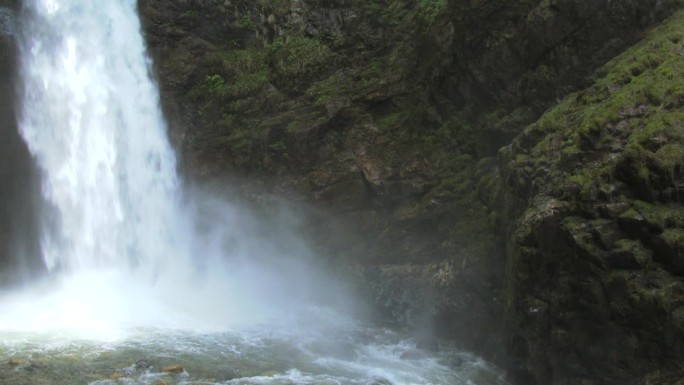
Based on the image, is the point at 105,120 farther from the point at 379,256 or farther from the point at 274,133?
the point at 379,256

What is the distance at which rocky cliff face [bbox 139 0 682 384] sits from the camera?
9766 mm

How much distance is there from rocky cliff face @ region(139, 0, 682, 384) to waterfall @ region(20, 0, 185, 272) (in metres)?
1.23

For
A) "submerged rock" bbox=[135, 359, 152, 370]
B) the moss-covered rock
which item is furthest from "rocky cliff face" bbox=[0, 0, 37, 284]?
the moss-covered rock

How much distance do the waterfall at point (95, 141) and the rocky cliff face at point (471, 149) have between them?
123cm

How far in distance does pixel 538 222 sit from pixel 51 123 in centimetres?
1648

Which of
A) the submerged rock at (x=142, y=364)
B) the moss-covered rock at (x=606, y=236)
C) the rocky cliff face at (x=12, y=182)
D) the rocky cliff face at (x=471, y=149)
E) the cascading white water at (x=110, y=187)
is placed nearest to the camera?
the moss-covered rock at (x=606, y=236)

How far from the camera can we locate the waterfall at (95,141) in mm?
19469

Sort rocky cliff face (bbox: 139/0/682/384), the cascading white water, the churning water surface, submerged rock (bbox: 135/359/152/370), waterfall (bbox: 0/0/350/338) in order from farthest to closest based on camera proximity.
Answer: waterfall (bbox: 0/0/350/338) → the cascading white water → the churning water surface → submerged rock (bbox: 135/359/152/370) → rocky cliff face (bbox: 139/0/682/384)

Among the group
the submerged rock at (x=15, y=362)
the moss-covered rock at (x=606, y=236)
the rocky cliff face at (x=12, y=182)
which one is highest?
the rocky cliff face at (x=12, y=182)

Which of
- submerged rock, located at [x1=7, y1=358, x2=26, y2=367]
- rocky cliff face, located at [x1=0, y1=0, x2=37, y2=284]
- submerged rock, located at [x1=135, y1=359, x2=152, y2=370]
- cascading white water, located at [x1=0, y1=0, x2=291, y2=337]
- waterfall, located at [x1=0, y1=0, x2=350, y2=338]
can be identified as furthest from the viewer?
rocky cliff face, located at [x1=0, y1=0, x2=37, y2=284]

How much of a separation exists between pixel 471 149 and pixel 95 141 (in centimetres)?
1240

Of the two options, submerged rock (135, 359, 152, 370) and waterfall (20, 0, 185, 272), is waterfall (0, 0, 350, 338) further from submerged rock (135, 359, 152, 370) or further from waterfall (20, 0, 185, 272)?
submerged rock (135, 359, 152, 370)

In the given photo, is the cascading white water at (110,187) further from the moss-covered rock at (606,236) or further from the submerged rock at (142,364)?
the moss-covered rock at (606,236)

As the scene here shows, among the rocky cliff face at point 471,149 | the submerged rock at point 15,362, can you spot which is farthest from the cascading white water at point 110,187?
the submerged rock at point 15,362
